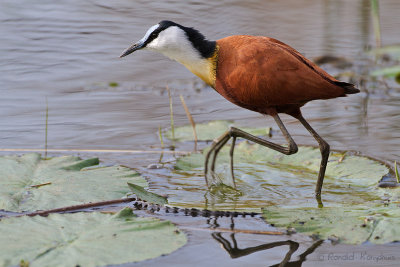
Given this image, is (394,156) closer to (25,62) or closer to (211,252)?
(211,252)

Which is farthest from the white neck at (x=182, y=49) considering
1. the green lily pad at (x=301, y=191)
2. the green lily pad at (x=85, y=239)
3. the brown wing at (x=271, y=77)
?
the green lily pad at (x=85, y=239)

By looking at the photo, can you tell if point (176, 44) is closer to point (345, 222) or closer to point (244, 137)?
A: point (244, 137)

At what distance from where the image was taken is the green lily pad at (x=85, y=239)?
2510 millimetres

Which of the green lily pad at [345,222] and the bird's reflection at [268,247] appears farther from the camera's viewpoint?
the green lily pad at [345,222]

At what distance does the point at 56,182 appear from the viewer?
11.3 feet

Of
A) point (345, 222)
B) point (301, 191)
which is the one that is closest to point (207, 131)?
point (301, 191)

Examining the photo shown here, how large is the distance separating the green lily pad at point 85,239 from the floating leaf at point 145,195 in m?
0.16

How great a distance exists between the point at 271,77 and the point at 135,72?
337 centimetres

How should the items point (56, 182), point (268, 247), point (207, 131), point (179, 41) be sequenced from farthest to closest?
point (207, 131) < point (179, 41) < point (56, 182) < point (268, 247)

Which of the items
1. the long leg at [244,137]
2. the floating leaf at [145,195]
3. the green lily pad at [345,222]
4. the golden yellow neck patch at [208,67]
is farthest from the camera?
the long leg at [244,137]

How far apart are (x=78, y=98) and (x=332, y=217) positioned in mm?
3273

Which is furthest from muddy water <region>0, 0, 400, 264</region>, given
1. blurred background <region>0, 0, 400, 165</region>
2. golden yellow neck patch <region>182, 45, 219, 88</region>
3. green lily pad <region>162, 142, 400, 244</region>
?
golden yellow neck patch <region>182, 45, 219, 88</region>

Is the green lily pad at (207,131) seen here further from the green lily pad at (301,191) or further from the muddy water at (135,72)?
the green lily pad at (301,191)

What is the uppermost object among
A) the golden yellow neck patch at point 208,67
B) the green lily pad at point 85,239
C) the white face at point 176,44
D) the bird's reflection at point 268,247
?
the white face at point 176,44
